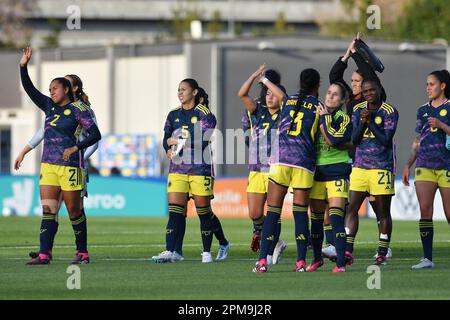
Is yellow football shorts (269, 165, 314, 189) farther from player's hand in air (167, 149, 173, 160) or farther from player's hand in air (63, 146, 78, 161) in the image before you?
player's hand in air (63, 146, 78, 161)

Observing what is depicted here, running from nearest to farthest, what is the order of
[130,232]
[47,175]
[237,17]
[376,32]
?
[47,175]
[130,232]
[376,32]
[237,17]

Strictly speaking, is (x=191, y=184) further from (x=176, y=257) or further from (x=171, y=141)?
(x=176, y=257)

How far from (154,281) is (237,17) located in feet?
261

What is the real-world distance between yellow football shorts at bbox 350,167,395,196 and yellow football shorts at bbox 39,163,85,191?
341cm

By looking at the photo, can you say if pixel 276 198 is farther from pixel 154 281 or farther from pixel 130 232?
pixel 130 232

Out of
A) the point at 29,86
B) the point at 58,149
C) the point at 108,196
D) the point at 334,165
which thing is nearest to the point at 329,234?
the point at 334,165

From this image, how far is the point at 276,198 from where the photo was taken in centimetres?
1534

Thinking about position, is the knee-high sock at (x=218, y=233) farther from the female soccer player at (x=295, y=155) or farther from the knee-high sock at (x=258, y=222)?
the female soccer player at (x=295, y=155)

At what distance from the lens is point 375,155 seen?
654 inches

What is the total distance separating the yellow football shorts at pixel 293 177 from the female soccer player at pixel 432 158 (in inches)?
66.3

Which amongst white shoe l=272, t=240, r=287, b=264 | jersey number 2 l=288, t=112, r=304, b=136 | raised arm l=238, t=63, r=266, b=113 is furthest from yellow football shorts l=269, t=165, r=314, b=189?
white shoe l=272, t=240, r=287, b=264

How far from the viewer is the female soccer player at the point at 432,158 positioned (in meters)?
16.2

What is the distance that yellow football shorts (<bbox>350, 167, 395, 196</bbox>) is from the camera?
16.6m
